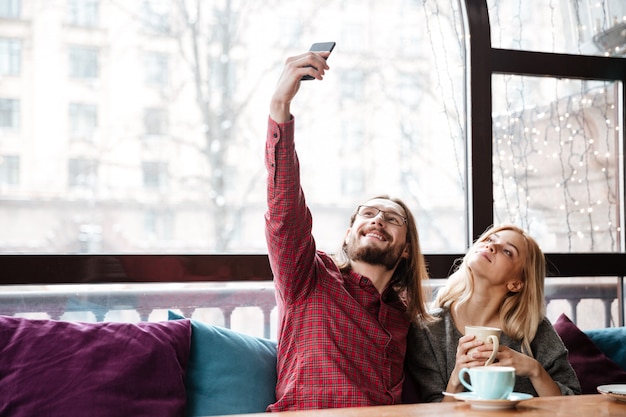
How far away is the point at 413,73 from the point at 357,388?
4.91 ft

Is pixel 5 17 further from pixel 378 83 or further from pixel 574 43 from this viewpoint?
pixel 574 43

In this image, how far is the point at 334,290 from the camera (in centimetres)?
215

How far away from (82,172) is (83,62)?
41 centimetres

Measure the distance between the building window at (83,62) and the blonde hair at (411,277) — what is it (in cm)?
112

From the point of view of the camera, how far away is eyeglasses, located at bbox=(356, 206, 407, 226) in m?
2.31

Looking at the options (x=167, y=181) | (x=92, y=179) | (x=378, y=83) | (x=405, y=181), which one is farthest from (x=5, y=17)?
(x=405, y=181)

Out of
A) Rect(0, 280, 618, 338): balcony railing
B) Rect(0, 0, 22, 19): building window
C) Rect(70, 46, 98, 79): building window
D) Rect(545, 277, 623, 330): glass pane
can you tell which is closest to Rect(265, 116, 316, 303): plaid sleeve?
Rect(0, 280, 618, 338): balcony railing

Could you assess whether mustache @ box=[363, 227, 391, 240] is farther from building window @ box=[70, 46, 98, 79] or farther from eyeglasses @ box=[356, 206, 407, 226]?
building window @ box=[70, 46, 98, 79]

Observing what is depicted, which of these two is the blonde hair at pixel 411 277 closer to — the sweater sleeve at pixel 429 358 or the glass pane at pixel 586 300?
the sweater sleeve at pixel 429 358

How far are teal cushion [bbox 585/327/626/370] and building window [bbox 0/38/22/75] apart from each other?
237 centimetres

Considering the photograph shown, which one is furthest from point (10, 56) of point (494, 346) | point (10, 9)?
point (494, 346)

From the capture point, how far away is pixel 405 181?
2918 millimetres

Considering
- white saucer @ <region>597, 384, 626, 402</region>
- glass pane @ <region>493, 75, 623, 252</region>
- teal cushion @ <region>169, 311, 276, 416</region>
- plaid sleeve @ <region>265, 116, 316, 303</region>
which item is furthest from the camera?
glass pane @ <region>493, 75, 623, 252</region>

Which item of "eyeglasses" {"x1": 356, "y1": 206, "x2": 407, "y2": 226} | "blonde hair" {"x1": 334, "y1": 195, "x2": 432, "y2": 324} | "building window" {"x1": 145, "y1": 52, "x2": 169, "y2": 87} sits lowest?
"blonde hair" {"x1": 334, "y1": 195, "x2": 432, "y2": 324}
